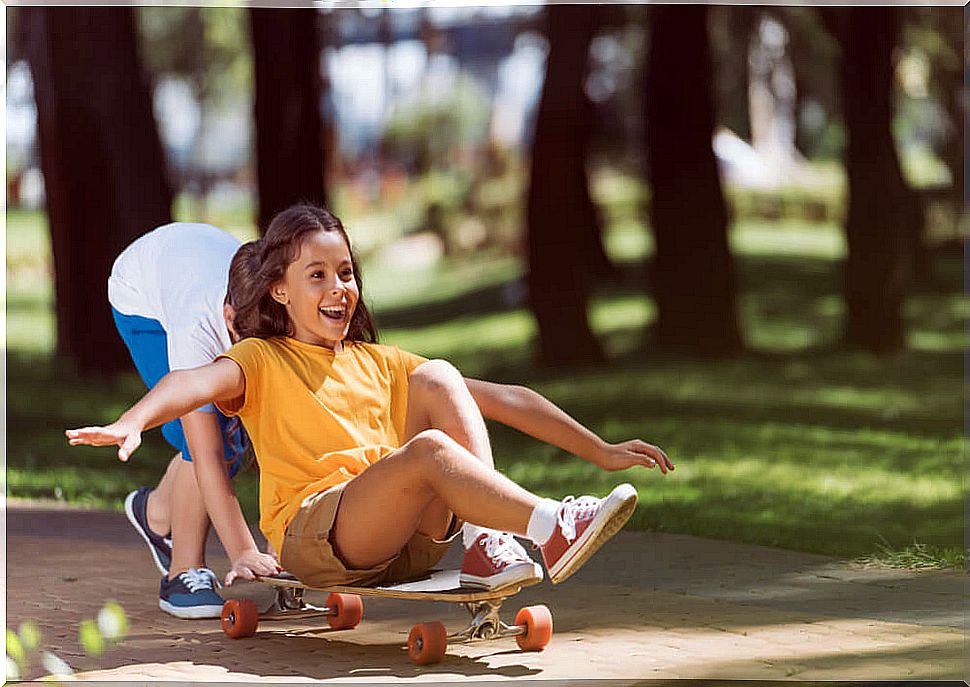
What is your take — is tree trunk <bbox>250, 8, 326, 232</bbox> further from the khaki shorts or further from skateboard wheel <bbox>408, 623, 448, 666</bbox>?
skateboard wheel <bbox>408, 623, 448, 666</bbox>

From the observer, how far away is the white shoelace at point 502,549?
4.51 metres

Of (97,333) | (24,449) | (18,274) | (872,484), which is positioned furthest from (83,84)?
(18,274)

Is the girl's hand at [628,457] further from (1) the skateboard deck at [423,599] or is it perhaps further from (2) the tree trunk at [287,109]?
(2) the tree trunk at [287,109]

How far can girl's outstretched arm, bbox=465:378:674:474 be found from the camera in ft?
15.8

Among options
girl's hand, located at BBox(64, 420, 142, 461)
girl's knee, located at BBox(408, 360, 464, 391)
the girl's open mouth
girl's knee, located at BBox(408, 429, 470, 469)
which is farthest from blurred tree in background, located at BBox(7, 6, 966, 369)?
girl's hand, located at BBox(64, 420, 142, 461)

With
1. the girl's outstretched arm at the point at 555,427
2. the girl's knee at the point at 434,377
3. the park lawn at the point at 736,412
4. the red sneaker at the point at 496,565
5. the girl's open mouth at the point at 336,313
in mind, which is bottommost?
the park lawn at the point at 736,412

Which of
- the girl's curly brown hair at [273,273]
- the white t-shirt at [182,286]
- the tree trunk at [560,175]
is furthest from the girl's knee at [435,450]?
the tree trunk at [560,175]

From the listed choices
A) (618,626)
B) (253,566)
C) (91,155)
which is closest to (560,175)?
(91,155)

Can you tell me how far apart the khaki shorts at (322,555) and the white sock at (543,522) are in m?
0.60

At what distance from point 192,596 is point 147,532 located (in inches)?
19.3

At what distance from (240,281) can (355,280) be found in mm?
377

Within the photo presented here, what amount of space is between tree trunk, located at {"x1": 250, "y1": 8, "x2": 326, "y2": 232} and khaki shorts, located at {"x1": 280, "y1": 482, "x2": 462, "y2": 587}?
292 inches

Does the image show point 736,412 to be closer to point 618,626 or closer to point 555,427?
point 618,626

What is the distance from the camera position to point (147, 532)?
5.67 meters
